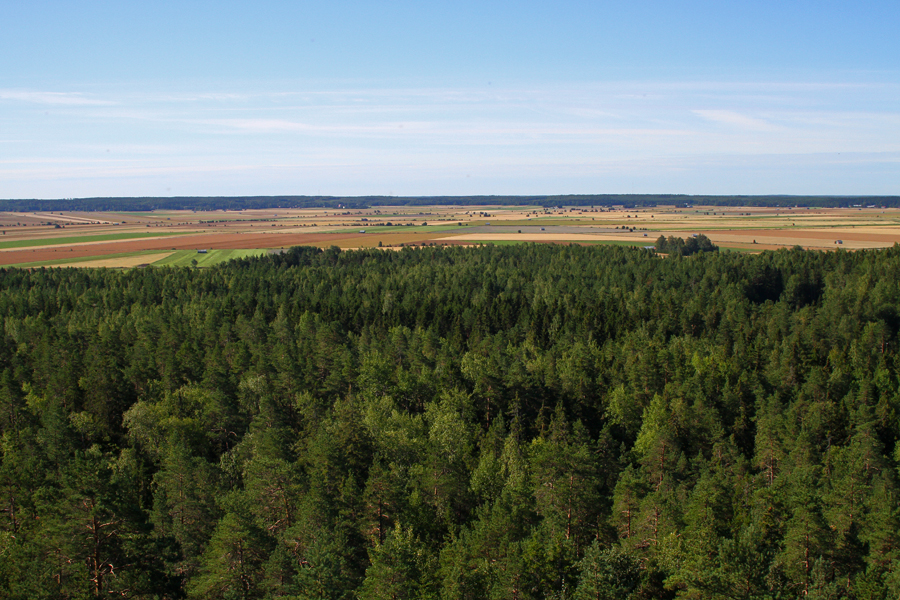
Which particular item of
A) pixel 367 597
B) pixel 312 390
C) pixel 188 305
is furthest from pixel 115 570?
pixel 188 305

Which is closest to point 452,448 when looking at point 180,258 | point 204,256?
point 180,258

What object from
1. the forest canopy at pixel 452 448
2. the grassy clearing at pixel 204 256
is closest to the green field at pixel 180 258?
the grassy clearing at pixel 204 256

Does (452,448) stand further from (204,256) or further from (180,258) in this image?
(204,256)

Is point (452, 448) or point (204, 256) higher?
point (204, 256)

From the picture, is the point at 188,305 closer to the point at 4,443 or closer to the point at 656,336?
the point at 4,443

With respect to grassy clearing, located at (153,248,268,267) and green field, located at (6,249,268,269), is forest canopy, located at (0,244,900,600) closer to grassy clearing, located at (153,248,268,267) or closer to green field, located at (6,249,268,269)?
grassy clearing, located at (153,248,268,267)

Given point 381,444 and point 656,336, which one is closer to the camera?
point 381,444

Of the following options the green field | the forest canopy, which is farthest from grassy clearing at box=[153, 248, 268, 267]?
the forest canopy
